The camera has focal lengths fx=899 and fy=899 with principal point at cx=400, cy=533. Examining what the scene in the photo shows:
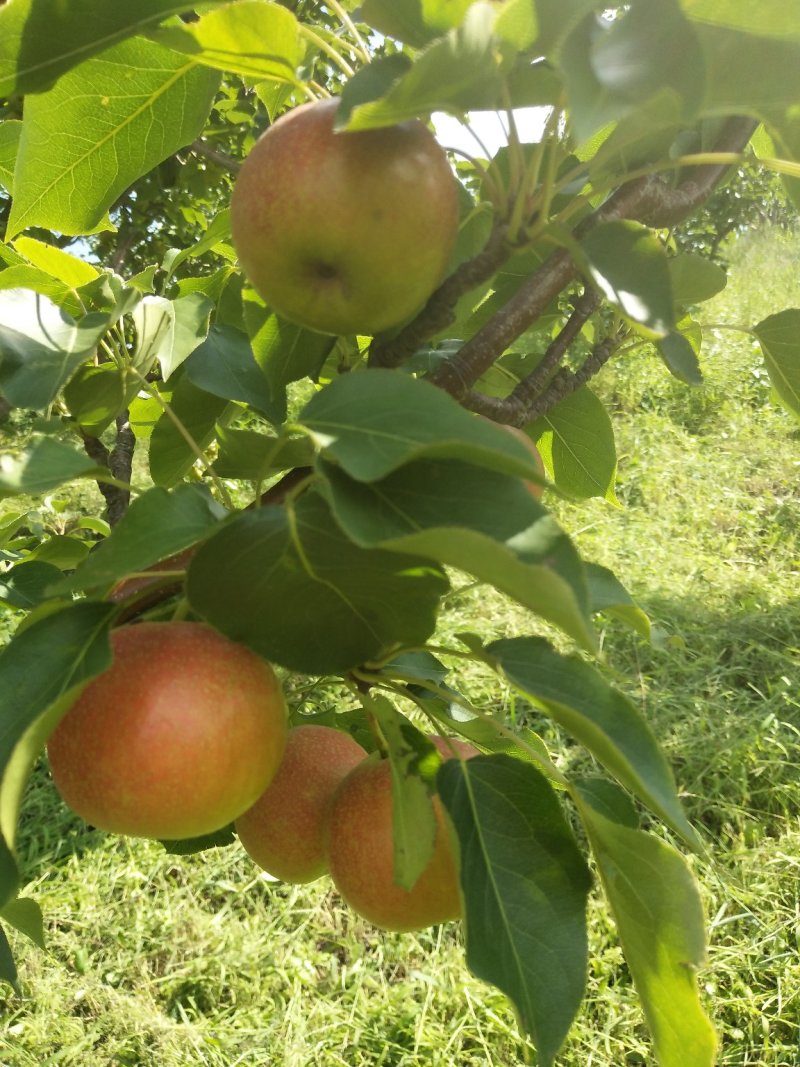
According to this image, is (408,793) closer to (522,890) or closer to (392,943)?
(522,890)

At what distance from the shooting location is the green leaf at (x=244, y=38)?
0.55 meters

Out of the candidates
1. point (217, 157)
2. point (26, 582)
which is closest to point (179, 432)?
point (26, 582)

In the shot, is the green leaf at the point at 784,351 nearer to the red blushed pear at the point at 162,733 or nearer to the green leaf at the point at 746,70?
the green leaf at the point at 746,70

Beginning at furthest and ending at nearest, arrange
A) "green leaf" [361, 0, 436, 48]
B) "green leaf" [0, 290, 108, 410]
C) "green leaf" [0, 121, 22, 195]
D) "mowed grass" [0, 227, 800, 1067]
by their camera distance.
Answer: "mowed grass" [0, 227, 800, 1067], "green leaf" [0, 121, 22, 195], "green leaf" [0, 290, 108, 410], "green leaf" [361, 0, 436, 48]

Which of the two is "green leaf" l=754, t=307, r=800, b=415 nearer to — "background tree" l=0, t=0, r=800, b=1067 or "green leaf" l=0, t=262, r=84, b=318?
"background tree" l=0, t=0, r=800, b=1067

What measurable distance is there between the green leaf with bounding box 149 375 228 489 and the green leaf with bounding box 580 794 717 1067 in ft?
1.76

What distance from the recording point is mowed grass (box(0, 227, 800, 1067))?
76.7 inches

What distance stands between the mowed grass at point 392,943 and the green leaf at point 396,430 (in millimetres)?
1774

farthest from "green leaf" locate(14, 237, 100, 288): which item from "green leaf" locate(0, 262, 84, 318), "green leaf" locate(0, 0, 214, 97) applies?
"green leaf" locate(0, 0, 214, 97)

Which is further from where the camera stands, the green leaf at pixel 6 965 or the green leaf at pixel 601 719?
the green leaf at pixel 6 965

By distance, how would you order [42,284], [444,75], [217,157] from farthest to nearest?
[217,157] < [42,284] < [444,75]

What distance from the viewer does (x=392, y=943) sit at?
219 cm

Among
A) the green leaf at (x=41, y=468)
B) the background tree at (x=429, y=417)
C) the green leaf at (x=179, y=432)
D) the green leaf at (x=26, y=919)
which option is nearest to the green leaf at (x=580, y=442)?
the background tree at (x=429, y=417)

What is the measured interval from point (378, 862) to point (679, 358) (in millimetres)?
500
